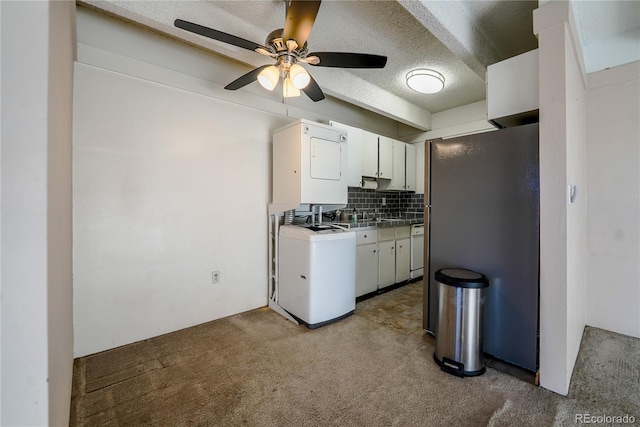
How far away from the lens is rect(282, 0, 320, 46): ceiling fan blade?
1441 millimetres

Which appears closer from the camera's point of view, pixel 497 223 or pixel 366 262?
pixel 497 223

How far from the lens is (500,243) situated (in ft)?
6.63

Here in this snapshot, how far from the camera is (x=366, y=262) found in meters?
3.45

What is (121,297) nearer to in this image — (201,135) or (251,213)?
(251,213)

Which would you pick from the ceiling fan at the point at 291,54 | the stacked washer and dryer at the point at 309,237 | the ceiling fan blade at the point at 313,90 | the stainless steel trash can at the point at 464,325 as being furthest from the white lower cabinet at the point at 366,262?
the ceiling fan at the point at 291,54

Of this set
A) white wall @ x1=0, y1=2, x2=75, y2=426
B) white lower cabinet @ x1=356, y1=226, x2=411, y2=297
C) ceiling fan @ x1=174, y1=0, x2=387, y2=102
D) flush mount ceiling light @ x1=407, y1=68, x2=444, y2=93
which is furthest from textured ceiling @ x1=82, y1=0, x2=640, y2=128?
white lower cabinet @ x1=356, y1=226, x2=411, y2=297

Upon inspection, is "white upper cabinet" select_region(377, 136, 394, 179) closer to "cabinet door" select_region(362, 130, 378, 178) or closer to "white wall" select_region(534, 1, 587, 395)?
"cabinet door" select_region(362, 130, 378, 178)

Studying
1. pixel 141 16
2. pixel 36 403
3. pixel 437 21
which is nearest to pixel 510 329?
pixel 437 21

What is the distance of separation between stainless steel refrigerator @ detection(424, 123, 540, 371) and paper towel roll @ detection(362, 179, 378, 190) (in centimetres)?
171

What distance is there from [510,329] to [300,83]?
2.35 metres

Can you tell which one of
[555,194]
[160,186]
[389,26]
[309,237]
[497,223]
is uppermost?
[389,26]

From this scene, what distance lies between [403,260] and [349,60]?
2864 millimetres

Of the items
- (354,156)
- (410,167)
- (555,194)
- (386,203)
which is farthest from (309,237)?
(410,167)

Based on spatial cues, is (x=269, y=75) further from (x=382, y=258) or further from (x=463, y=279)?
(x=382, y=258)
